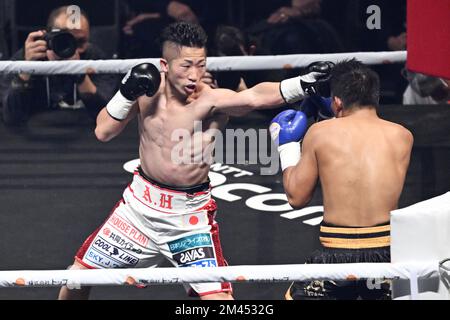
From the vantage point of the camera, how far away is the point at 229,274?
4.88 metres

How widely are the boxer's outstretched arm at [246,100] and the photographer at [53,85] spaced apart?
5.89 ft

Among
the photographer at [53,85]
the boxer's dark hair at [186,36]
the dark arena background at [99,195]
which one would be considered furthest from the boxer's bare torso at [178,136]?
the photographer at [53,85]

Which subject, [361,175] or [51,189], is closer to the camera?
[361,175]

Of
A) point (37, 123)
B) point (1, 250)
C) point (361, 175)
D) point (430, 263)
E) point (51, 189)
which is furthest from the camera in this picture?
point (37, 123)

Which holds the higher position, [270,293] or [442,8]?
[442,8]

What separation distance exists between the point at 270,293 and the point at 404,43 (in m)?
3.26

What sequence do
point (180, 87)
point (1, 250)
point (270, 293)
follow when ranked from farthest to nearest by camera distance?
1. point (1, 250)
2. point (270, 293)
3. point (180, 87)

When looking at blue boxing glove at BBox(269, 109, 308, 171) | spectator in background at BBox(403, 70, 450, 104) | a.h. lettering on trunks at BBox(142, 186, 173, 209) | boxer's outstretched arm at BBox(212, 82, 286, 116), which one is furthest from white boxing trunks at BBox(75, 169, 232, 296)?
spectator in background at BBox(403, 70, 450, 104)

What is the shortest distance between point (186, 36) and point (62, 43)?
1654 mm

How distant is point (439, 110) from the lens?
29.6 feet

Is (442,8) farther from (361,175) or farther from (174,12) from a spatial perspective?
(174,12)

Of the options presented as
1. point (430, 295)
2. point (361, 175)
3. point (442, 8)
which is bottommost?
point (430, 295)

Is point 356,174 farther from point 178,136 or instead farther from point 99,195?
point 99,195

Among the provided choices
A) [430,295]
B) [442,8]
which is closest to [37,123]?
[442,8]
